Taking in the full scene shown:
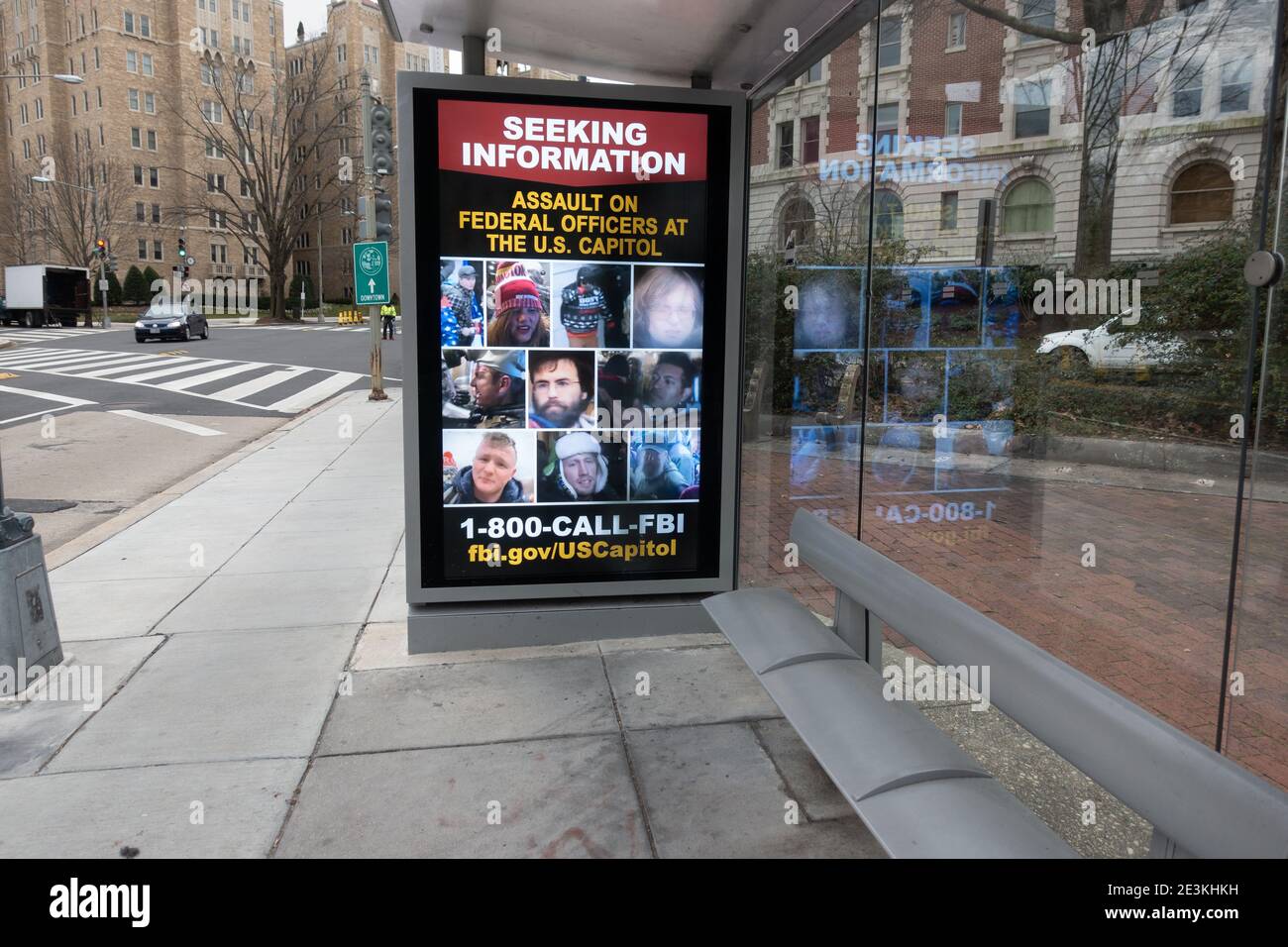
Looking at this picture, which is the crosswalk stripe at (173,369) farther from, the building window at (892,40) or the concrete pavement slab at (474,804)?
the concrete pavement slab at (474,804)

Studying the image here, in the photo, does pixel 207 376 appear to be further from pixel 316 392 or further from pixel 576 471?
pixel 576 471

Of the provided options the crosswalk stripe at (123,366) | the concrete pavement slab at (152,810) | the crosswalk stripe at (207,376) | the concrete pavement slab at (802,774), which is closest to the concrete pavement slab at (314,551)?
the concrete pavement slab at (152,810)

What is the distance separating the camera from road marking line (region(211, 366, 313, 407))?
18859mm

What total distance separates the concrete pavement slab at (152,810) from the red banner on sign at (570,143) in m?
2.92

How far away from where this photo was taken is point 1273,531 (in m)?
4.03

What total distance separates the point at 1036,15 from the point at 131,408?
52.1 ft

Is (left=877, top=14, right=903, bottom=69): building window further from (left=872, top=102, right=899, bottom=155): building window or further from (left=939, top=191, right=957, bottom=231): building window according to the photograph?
(left=939, top=191, right=957, bottom=231): building window

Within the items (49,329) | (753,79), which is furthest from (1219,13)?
(49,329)

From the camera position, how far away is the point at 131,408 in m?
16.4

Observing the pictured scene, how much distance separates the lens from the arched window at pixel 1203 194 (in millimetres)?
3061

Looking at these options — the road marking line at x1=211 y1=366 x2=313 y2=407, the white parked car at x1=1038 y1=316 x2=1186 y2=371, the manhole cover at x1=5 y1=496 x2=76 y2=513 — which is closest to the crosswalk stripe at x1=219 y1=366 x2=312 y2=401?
the road marking line at x1=211 y1=366 x2=313 y2=407

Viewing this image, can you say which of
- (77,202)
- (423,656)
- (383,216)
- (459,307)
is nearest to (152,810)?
(423,656)
